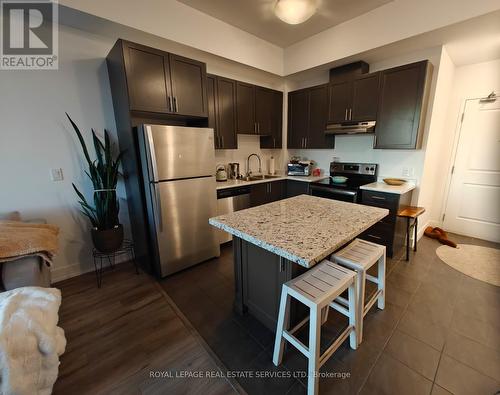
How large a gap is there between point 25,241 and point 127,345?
1.04 meters

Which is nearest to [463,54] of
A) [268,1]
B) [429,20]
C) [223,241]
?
[429,20]

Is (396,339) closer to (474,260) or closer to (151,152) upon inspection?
(474,260)

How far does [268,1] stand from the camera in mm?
2406

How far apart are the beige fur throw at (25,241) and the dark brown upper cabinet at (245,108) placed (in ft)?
8.34

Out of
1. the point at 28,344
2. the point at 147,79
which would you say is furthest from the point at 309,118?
the point at 28,344

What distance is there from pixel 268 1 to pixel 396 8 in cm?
140

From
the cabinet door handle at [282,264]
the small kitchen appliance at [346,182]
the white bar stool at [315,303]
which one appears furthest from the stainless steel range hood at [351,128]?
the cabinet door handle at [282,264]

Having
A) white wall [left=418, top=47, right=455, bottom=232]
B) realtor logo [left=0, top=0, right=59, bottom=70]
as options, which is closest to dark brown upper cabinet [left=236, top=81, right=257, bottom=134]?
realtor logo [left=0, top=0, right=59, bottom=70]

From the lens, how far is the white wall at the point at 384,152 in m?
2.73

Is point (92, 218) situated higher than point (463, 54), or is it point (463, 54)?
point (463, 54)

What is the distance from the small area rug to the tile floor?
0.63ft

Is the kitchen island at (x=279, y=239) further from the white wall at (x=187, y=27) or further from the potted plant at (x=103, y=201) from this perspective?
the white wall at (x=187, y=27)

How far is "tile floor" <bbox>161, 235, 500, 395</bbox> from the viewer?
4.33 ft

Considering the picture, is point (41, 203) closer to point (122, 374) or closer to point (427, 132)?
point (122, 374)
